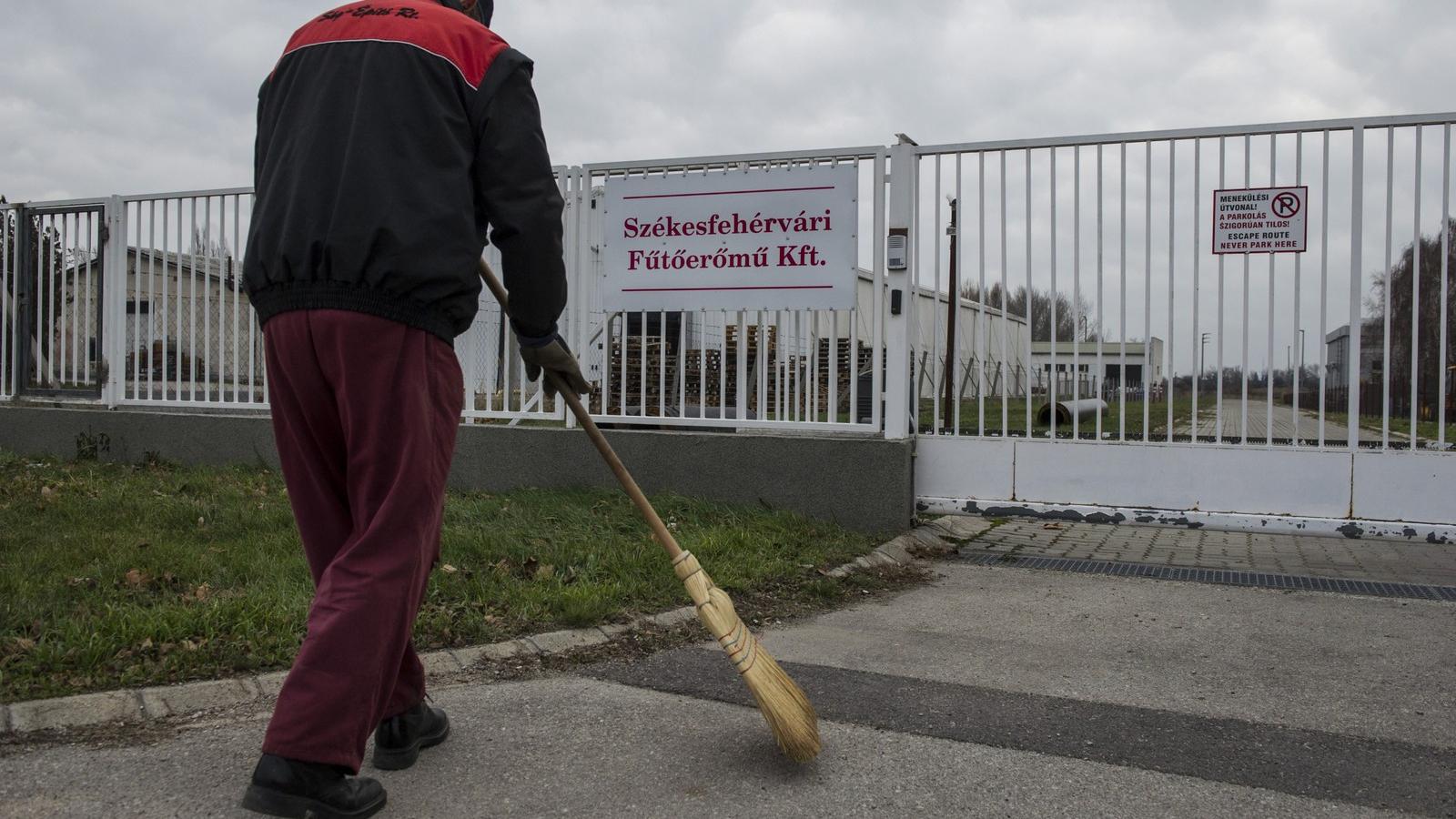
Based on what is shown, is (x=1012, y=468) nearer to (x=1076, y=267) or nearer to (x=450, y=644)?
(x=1076, y=267)

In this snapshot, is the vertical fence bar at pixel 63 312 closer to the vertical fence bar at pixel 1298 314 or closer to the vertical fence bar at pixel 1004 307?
the vertical fence bar at pixel 1004 307

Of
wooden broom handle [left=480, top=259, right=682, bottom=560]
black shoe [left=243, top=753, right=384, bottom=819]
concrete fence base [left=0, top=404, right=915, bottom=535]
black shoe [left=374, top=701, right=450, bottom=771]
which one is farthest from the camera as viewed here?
concrete fence base [left=0, top=404, right=915, bottom=535]

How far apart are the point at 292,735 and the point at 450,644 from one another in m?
1.56

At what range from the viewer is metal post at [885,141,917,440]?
20.6 ft

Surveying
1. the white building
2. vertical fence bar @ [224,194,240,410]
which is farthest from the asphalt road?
vertical fence bar @ [224,194,240,410]

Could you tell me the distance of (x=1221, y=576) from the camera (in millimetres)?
5676

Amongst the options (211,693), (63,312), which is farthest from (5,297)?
(211,693)

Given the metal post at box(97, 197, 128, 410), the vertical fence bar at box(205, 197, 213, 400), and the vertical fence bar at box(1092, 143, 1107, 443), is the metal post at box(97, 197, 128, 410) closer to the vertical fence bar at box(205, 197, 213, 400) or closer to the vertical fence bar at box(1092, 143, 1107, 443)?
the vertical fence bar at box(205, 197, 213, 400)

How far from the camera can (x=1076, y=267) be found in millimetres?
6102

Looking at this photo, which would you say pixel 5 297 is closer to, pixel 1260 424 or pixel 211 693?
pixel 211 693

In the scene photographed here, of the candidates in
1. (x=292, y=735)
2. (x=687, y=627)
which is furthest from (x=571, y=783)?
(x=687, y=627)

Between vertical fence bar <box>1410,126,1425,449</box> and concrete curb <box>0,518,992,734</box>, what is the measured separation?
3.86 m

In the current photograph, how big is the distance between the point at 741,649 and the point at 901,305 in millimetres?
3661

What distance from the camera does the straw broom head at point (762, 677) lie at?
2.79m
